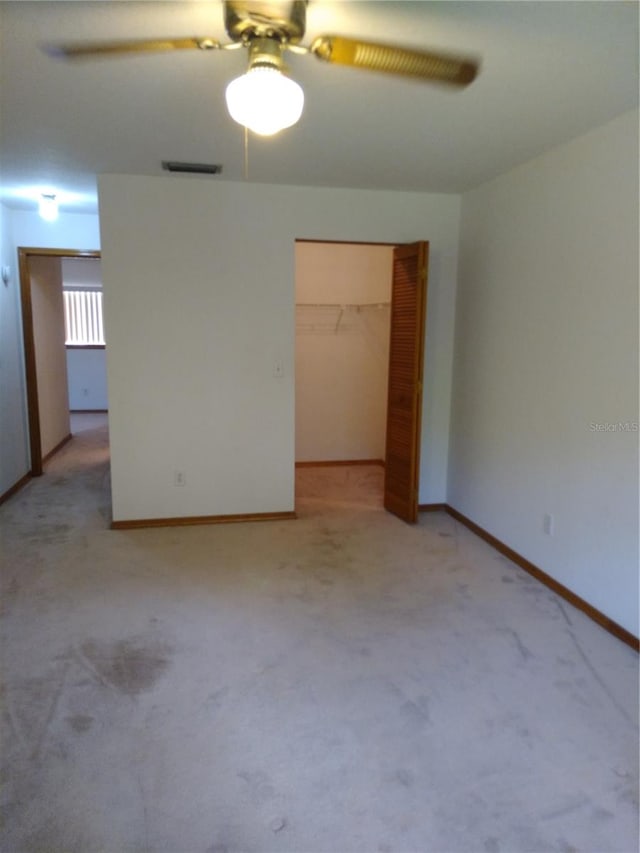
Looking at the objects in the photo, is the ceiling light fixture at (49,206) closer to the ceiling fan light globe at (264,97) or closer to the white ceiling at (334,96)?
the white ceiling at (334,96)

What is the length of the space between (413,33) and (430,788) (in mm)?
2439

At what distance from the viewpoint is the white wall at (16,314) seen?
177 inches

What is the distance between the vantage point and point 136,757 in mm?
1873

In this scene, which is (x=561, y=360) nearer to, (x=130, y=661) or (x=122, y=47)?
(x=122, y=47)

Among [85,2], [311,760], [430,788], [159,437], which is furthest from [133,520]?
[85,2]

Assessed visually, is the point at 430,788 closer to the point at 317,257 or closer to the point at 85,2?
the point at 85,2

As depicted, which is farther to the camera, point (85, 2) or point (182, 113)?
point (182, 113)

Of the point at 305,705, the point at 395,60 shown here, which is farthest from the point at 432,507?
the point at 395,60

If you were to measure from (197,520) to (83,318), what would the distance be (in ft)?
20.9

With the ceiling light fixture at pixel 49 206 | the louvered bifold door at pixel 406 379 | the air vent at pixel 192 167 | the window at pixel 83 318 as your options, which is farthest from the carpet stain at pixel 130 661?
the window at pixel 83 318

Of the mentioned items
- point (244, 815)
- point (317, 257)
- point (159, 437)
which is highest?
point (317, 257)

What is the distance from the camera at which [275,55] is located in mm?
1594

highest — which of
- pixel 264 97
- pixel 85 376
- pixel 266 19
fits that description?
pixel 266 19

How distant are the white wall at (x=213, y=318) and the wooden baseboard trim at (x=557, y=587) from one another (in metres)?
1.42
